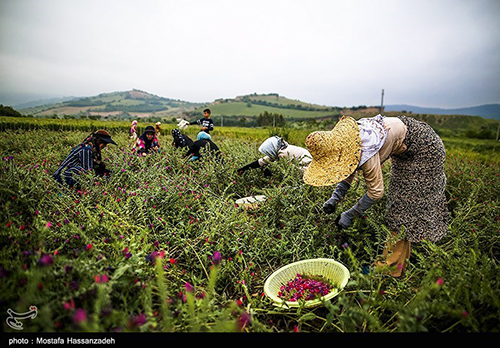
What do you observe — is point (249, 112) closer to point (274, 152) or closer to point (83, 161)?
point (274, 152)

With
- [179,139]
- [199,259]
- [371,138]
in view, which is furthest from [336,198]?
[179,139]

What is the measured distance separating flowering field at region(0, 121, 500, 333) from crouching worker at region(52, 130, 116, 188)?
0.89ft

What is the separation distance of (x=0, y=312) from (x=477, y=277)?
192cm

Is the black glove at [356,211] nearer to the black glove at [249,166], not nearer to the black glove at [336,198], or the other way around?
the black glove at [336,198]

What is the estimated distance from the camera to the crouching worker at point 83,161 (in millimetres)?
2517

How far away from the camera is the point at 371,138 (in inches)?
65.9

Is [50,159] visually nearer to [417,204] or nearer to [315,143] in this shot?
[315,143]

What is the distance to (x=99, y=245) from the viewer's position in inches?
54.1

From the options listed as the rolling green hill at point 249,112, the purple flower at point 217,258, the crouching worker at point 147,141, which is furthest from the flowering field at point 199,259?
the rolling green hill at point 249,112

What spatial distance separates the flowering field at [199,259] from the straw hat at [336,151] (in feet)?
1.49

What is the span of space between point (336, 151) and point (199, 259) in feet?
3.75

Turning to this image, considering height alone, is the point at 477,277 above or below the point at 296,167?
below

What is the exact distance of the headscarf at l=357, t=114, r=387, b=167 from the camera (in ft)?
5.46

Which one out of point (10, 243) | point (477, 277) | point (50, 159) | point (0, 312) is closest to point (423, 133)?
point (477, 277)
